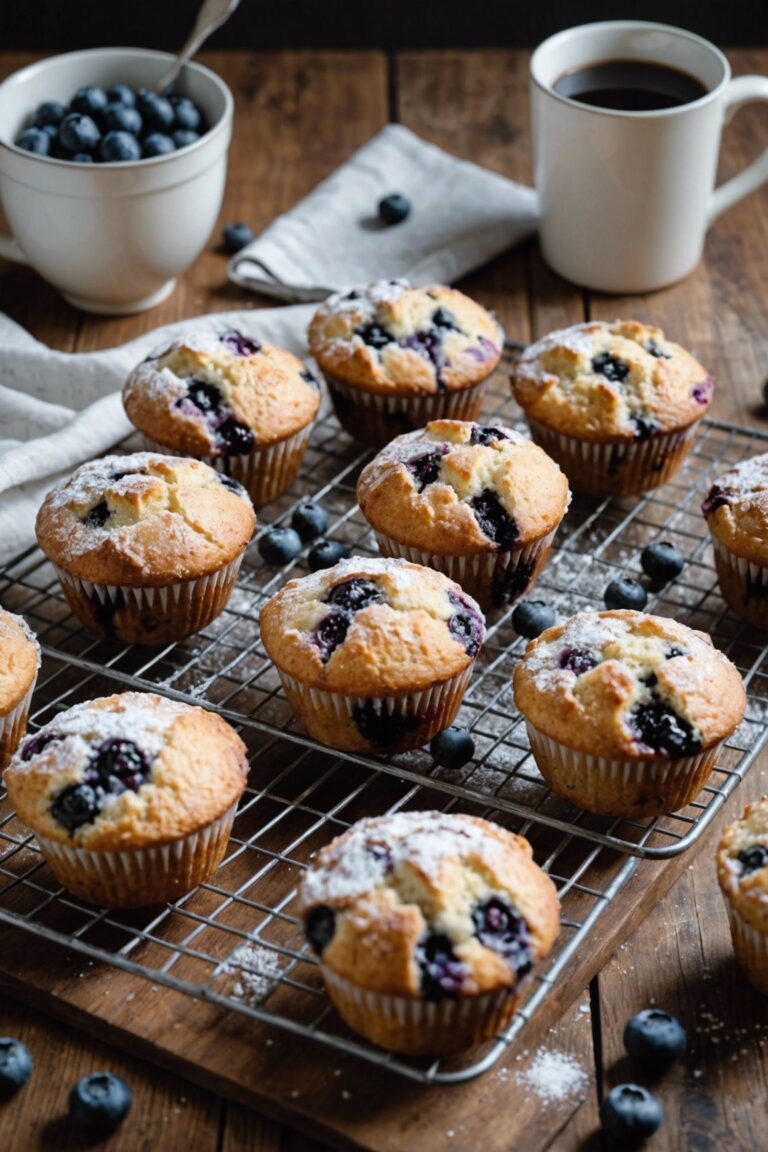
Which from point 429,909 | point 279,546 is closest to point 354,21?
point 279,546

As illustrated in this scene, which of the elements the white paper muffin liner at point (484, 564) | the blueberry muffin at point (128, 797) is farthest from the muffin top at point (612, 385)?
the blueberry muffin at point (128, 797)

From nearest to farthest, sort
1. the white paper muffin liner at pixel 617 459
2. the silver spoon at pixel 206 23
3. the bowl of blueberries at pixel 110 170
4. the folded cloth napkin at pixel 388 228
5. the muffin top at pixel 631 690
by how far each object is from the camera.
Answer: the muffin top at pixel 631 690 → the white paper muffin liner at pixel 617 459 → the bowl of blueberries at pixel 110 170 → the silver spoon at pixel 206 23 → the folded cloth napkin at pixel 388 228

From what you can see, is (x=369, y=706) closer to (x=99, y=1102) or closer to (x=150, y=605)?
(x=150, y=605)

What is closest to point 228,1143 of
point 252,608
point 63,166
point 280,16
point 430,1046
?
point 430,1046

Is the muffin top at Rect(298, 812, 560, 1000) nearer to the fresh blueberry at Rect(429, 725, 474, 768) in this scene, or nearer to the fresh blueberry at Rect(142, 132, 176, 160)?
the fresh blueberry at Rect(429, 725, 474, 768)

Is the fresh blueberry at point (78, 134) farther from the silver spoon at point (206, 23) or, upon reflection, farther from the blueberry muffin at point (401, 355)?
the blueberry muffin at point (401, 355)

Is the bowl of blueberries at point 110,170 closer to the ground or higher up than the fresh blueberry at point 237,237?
higher up

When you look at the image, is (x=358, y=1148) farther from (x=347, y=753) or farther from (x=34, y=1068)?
(x=347, y=753)
